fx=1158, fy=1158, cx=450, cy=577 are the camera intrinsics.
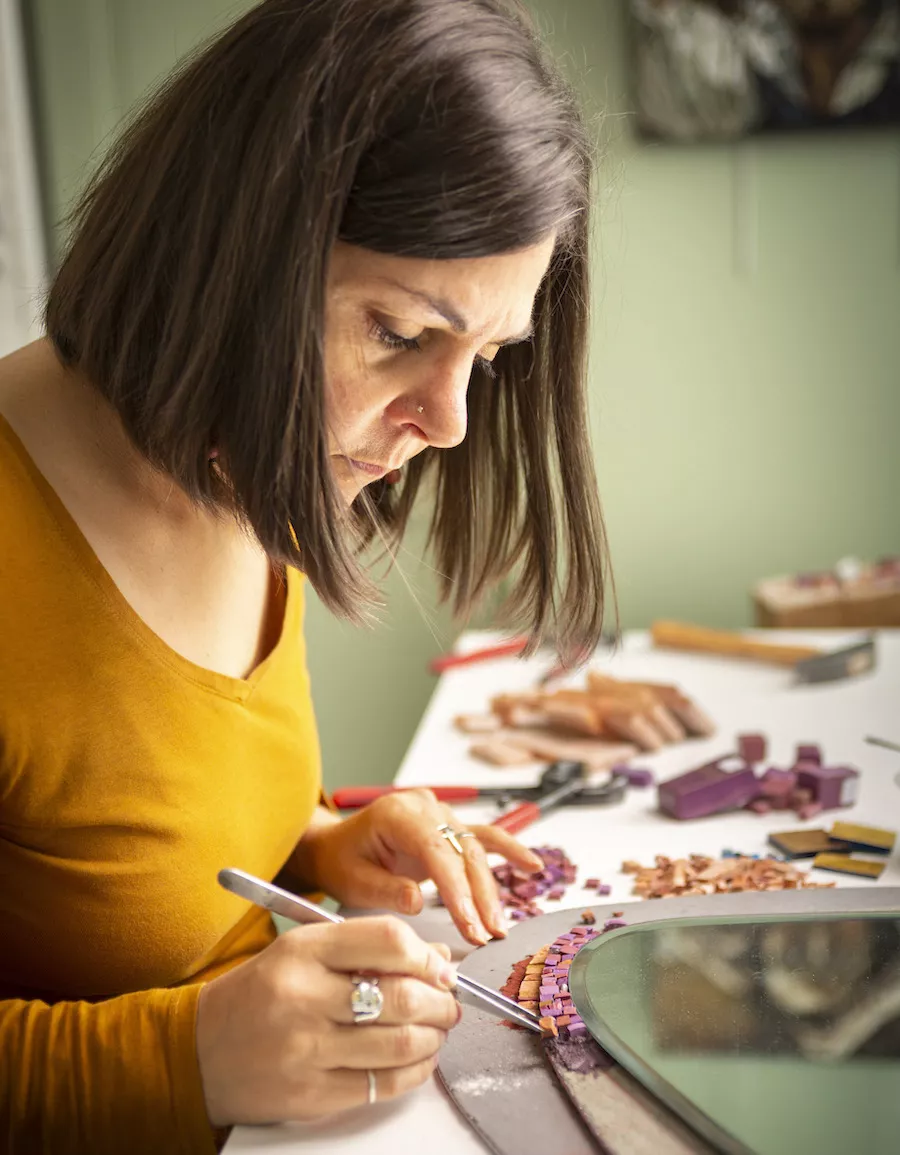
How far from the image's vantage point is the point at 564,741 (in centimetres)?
121

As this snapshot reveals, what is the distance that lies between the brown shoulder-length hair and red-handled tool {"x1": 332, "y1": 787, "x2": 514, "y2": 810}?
39 cm

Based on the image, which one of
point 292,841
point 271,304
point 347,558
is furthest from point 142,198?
point 292,841

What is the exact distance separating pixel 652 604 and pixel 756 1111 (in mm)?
1656

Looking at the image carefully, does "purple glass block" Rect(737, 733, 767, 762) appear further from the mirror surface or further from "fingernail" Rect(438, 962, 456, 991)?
"fingernail" Rect(438, 962, 456, 991)

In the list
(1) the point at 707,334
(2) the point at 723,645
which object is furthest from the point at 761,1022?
(1) the point at 707,334

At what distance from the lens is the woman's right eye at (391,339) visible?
0.62 metres

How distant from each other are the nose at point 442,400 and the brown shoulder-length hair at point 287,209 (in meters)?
0.08

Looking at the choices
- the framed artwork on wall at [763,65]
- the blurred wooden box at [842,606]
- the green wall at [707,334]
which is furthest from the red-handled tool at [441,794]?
the framed artwork on wall at [763,65]

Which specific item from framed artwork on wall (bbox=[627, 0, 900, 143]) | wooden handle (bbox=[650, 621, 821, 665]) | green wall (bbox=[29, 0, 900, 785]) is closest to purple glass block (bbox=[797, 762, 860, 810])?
wooden handle (bbox=[650, 621, 821, 665])

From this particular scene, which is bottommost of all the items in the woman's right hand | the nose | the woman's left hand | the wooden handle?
the wooden handle

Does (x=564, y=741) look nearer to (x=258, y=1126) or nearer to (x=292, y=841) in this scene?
(x=292, y=841)

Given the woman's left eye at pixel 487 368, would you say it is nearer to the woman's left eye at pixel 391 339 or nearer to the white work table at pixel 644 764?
the woman's left eye at pixel 391 339

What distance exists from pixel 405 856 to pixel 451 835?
48 mm

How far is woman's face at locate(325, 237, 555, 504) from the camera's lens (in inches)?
23.8
